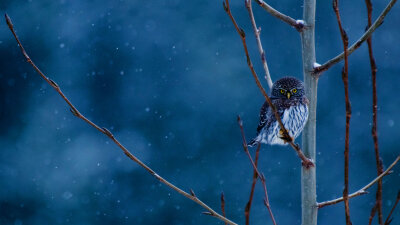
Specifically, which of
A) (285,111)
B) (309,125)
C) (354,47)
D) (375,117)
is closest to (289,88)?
(285,111)

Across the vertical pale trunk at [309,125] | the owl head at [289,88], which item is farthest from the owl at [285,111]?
the vertical pale trunk at [309,125]

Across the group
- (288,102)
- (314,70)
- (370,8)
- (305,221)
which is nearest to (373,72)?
(370,8)

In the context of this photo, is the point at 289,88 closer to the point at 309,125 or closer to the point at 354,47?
the point at 309,125

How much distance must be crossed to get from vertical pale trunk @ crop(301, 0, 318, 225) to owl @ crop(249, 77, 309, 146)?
986 millimetres

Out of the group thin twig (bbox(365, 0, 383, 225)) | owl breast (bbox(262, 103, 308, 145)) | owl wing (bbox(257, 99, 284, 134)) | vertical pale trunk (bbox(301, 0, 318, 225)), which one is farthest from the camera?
owl wing (bbox(257, 99, 284, 134))

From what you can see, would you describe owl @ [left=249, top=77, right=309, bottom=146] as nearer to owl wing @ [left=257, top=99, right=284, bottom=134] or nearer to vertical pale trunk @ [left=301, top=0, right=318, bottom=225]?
owl wing @ [left=257, top=99, right=284, bottom=134]

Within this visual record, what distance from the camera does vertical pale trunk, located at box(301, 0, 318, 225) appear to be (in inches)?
44.6

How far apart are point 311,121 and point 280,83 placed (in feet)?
3.86

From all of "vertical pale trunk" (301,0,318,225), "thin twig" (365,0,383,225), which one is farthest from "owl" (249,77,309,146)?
"thin twig" (365,0,383,225)

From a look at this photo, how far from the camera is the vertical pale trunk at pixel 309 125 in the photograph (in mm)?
1134

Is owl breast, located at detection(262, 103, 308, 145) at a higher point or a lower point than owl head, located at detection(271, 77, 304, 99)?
lower

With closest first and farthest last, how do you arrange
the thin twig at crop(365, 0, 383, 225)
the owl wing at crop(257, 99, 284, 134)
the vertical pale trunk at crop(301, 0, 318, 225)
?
1. the thin twig at crop(365, 0, 383, 225)
2. the vertical pale trunk at crop(301, 0, 318, 225)
3. the owl wing at crop(257, 99, 284, 134)

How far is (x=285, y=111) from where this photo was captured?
232 centimetres

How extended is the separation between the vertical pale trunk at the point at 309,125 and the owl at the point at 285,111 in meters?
0.99
